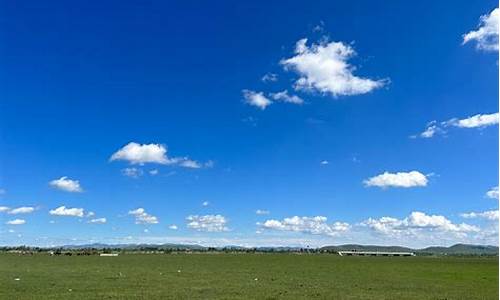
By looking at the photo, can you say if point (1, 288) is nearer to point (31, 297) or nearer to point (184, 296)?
point (31, 297)

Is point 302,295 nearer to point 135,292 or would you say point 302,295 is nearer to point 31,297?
point 135,292

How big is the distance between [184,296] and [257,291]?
5466mm

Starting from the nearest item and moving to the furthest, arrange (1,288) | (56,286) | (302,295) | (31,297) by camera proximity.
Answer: (31,297)
(302,295)
(1,288)
(56,286)

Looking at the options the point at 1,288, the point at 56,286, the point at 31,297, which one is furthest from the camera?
the point at 56,286

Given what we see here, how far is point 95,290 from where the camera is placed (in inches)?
1334

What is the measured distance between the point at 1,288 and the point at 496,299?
29720 millimetres

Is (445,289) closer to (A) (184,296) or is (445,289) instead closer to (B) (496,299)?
(B) (496,299)

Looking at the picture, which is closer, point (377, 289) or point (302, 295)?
point (302, 295)

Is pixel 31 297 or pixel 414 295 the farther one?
pixel 414 295

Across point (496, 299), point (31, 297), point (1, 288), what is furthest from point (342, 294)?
→ point (1, 288)

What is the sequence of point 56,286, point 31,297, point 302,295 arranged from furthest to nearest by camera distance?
point 56,286
point 302,295
point 31,297

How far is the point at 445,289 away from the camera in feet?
129

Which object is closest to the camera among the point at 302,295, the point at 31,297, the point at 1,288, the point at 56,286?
the point at 31,297

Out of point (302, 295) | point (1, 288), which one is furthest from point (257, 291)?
point (1, 288)
